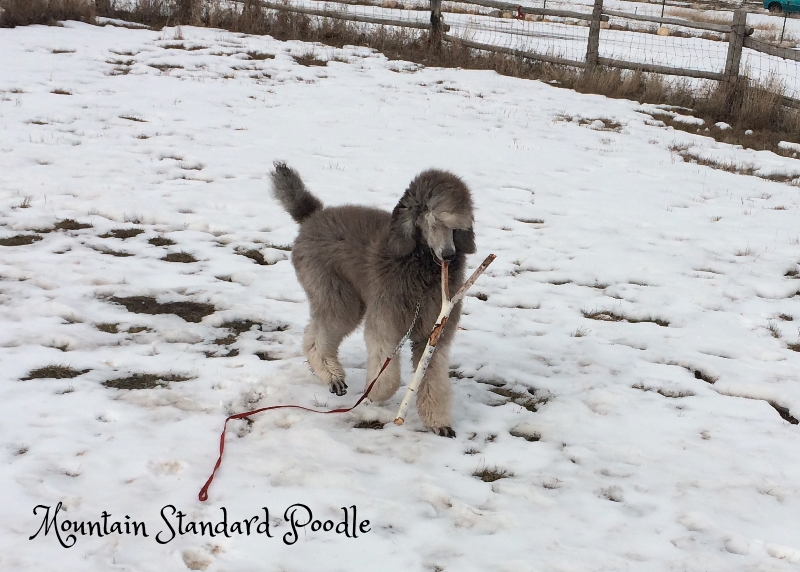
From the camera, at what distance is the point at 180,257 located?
6297mm

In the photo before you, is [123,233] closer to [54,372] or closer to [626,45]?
[54,372]

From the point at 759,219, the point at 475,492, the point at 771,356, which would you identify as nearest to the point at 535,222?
the point at 759,219

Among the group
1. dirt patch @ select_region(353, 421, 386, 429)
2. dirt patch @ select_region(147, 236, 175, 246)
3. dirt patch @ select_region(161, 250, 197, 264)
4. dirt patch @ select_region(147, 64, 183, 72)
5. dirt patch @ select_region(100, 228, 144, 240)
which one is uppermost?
dirt patch @ select_region(147, 64, 183, 72)

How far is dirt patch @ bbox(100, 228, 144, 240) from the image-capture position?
6602mm

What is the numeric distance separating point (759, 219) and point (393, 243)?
5939mm

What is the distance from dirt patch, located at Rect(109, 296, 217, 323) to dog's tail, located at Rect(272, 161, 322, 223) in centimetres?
123

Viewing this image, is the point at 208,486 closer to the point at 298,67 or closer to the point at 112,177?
the point at 112,177

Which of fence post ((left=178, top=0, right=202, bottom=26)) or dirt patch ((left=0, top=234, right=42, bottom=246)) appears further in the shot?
fence post ((left=178, top=0, right=202, bottom=26))

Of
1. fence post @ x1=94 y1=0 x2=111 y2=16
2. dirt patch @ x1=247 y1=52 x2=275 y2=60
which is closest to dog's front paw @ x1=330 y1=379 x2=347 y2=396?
dirt patch @ x1=247 y1=52 x2=275 y2=60

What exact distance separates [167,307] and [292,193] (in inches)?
62.3

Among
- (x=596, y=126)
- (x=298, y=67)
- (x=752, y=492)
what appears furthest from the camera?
(x=298, y=67)

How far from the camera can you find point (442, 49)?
52.4 ft

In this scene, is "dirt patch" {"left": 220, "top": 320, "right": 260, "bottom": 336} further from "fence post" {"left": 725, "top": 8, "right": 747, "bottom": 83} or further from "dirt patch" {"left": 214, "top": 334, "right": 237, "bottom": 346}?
"fence post" {"left": 725, "top": 8, "right": 747, "bottom": 83}

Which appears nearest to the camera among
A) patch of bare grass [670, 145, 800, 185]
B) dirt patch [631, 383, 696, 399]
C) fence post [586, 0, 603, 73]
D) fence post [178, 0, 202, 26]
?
dirt patch [631, 383, 696, 399]
